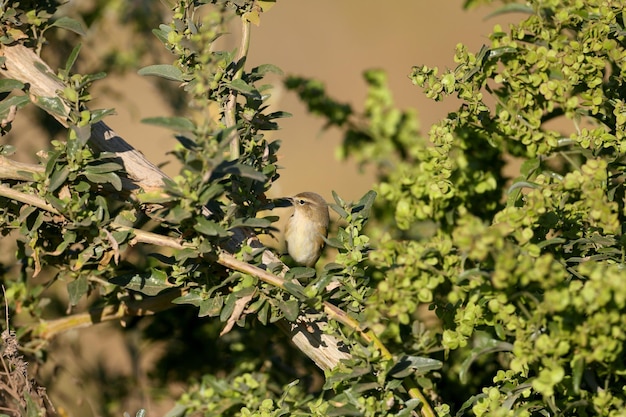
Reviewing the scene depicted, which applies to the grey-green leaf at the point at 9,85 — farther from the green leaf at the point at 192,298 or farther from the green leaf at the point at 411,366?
the green leaf at the point at 411,366

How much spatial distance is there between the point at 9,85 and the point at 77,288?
2.16ft

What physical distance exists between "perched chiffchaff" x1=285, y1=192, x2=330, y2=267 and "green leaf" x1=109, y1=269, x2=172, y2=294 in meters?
1.55

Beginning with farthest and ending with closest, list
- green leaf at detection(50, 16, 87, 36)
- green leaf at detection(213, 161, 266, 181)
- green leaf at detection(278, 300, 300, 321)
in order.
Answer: green leaf at detection(50, 16, 87, 36) → green leaf at detection(278, 300, 300, 321) → green leaf at detection(213, 161, 266, 181)

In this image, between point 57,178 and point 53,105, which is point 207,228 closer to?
point 57,178

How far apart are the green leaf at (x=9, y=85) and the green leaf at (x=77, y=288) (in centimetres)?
63

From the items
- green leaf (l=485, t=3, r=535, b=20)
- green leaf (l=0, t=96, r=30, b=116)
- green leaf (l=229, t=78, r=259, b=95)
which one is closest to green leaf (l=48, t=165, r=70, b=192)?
green leaf (l=0, t=96, r=30, b=116)

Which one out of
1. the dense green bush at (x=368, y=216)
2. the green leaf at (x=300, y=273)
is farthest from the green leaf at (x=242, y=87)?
the green leaf at (x=300, y=273)

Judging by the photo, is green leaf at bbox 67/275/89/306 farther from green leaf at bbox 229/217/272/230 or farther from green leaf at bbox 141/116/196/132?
green leaf at bbox 141/116/196/132

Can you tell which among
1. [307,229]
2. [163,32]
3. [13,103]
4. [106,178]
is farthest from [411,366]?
[307,229]

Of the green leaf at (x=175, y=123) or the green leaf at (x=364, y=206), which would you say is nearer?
the green leaf at (x=175, y=123)

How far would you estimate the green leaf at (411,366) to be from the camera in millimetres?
1919

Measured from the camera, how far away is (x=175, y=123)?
5.51 ft

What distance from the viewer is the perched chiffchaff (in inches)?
150

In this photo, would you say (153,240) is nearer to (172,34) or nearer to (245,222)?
(245,222)
